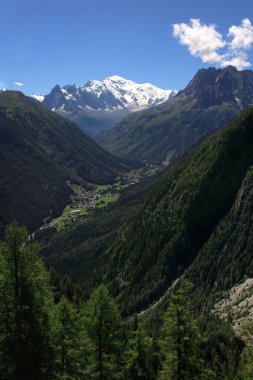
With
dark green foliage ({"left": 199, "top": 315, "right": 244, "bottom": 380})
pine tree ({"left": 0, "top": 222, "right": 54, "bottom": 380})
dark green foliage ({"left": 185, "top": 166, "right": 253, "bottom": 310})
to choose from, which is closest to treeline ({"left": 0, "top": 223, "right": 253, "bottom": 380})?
pine tree ({"left": 0, "top": 222, "right": 54, "bottom": 380})

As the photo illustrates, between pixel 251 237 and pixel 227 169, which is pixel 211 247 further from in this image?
pixel 227 169

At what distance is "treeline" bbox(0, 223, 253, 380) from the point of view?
41438 millimetres

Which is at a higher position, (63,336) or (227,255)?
(227,255)

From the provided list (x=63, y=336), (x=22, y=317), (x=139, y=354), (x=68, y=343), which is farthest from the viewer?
(x=139, y=354)

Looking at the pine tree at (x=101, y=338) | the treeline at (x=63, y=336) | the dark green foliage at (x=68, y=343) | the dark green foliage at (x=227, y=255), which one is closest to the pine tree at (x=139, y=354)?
the treeline at (x=63, y=336)

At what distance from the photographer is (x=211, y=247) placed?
Result: 177375 millimetres

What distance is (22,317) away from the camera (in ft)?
137

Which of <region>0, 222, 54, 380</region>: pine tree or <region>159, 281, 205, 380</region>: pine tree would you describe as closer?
<region>0, 222, 54, 380</region>: pine tree

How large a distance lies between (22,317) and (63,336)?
1303cm

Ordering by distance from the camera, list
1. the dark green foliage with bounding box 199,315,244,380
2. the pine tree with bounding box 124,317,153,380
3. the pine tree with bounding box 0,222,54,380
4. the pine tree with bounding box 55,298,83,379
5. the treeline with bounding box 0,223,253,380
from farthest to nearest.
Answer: the dark green foliage with bounding box 199,315,244,380, the pine tree with bounding box 124,317,153,380, the pine tree with bounding box 55,298,83,379, the treeline with bounding box 0,223,253,380, the pine tree with bounding box 0,222,54,380

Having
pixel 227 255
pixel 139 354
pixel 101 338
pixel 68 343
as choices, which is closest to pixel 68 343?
pixel 68 343

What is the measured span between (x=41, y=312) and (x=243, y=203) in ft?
480

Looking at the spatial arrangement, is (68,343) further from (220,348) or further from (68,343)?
(220,348)

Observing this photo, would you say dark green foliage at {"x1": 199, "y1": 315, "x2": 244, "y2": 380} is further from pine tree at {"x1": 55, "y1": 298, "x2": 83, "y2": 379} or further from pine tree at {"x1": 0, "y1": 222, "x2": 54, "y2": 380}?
pine tree at {"x1": 0, "y1": 222, "x2": 54, "y2": 380}
